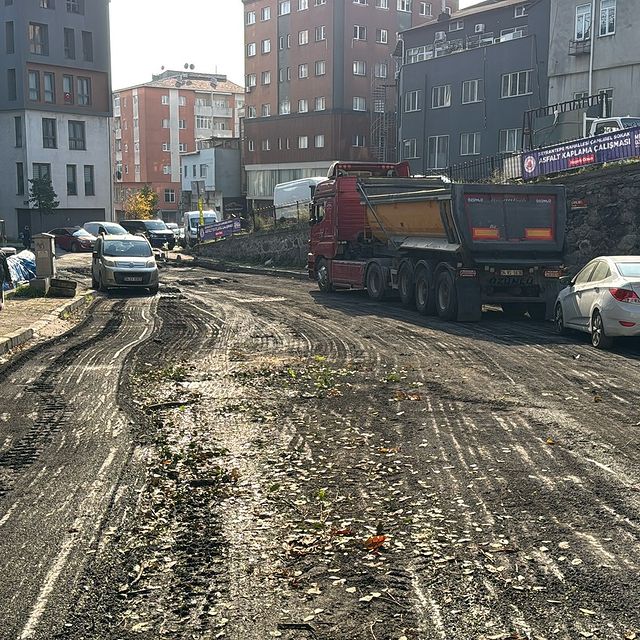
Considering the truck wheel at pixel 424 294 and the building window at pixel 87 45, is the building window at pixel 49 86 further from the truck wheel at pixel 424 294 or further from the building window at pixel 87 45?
the truck wheel at pixel 424 294

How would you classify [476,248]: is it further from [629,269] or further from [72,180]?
[72,180]

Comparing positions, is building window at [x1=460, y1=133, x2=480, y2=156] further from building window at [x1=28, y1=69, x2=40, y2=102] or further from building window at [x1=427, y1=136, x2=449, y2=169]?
building window at [x1=28, y1=69, x2=40, y2=102]

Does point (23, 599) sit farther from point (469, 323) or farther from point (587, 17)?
point (587, 17)

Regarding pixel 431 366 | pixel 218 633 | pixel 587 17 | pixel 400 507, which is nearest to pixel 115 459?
pixel 400 507

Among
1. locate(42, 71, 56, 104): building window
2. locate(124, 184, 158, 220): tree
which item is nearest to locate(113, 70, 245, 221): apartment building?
locate(124, 184, 158, 220): tree

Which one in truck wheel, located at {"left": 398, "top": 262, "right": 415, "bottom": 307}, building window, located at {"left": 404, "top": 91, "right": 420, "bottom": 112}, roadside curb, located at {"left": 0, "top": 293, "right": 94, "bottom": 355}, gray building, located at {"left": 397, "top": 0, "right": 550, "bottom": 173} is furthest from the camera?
building window, located at {"left": 404, "top": 91, "right": 420, "bottom": 112}

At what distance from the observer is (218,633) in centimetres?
484

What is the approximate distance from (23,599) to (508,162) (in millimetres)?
27377

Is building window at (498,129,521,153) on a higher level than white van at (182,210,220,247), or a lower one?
higher

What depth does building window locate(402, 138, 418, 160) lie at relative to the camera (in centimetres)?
5488

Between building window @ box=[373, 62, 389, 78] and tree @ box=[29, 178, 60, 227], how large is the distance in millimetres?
26552

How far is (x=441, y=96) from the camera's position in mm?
52719

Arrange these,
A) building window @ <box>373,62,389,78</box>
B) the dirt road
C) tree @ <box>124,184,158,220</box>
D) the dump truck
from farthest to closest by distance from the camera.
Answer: tree @ <box>124,184,158,220</box> → building window @ <box>373,62,389,78</box> → the dump truck → the dirt road

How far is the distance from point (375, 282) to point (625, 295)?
1021cm
